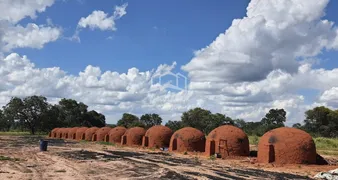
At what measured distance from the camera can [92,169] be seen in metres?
15.9

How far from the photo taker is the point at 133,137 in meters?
35.1

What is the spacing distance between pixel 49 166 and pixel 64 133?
1567 inches

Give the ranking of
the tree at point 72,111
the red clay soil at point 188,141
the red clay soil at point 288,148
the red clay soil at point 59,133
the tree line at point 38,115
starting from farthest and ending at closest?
the tree at point 72,111, the tree line at point 38,115, the red clay soil at point 59,133, the red clay soil at point 188,141, the red clay soil at point 288,148

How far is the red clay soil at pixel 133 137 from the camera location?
34.8 metres

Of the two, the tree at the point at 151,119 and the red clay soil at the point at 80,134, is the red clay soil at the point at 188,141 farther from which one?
the tree at the point at 151,119

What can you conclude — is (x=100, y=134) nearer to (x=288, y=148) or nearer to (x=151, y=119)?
(x=288, y=148)

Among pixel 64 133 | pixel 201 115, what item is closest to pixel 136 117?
pixel 201 115

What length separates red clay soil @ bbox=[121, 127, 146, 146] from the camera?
34.8 meters

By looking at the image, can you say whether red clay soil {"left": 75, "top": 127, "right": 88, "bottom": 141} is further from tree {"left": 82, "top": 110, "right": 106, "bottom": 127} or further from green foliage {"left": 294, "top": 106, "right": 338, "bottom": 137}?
green foliage {"left": 294, "top": 106, "right": 338, "bottom": 137}

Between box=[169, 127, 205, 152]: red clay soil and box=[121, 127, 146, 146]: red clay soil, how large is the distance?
26.1 ft

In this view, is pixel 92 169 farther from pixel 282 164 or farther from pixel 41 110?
pixel 41 110

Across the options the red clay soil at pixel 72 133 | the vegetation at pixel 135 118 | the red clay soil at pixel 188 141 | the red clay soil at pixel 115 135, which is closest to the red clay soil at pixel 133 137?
the red clay soil at pixel 115 135

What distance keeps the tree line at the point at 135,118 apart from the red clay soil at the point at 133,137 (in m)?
28.8

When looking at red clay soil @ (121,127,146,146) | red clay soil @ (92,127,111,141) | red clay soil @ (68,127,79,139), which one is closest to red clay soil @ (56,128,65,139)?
red clay soil @ (68,127,79,139)
